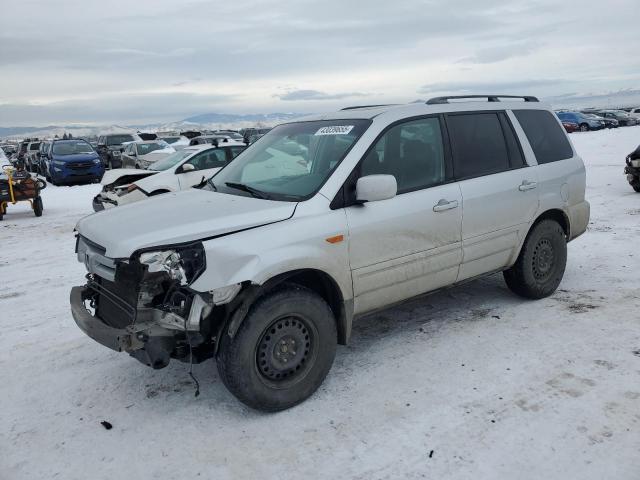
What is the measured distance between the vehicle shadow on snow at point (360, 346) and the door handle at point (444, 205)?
2.38 feet

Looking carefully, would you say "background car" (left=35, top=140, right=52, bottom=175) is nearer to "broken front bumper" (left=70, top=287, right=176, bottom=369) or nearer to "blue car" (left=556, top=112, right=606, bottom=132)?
"broken front bumper" (left=70, top=287, right=176, bottom=369)

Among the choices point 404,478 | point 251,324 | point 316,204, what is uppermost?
point 316,204

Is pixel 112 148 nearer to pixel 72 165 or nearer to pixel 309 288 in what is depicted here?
Answer: pixel 72 165

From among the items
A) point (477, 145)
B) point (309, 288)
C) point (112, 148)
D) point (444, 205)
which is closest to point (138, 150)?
point (112, 148)

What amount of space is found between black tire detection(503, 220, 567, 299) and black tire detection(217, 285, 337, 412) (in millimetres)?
2307

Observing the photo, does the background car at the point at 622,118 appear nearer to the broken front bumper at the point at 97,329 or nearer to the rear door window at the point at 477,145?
the rear door window at the point at 477,145

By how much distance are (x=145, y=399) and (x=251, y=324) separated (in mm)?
1124

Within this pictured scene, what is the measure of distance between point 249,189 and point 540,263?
2965 mm

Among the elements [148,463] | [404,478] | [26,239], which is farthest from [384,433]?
[26,239]

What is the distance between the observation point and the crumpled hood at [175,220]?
10.6 feet

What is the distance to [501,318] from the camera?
4926 millimetres

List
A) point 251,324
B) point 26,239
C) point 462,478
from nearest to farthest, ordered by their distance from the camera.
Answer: point 462,478
point 251,324
point 26,239

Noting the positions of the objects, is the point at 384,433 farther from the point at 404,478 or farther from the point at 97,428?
the point at 97,428

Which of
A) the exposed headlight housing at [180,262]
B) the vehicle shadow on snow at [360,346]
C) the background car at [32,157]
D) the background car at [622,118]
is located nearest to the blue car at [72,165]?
the background car at [32,157]
